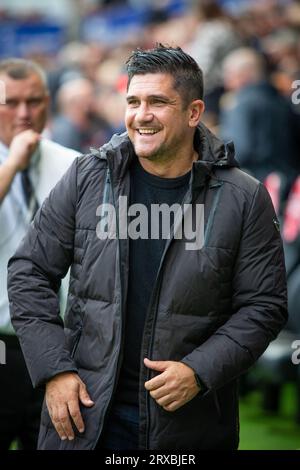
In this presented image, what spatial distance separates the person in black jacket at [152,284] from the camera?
3.81m

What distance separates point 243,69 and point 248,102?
0.37 metres

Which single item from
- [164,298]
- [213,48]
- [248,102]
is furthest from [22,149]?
[213,48]

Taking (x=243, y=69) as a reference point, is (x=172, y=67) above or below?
below

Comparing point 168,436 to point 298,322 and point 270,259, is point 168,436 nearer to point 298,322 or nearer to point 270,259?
point 270,259

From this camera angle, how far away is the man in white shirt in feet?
16.1

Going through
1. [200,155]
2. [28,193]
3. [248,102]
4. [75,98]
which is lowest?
[28,193]

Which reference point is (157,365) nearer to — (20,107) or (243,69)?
(20,107)

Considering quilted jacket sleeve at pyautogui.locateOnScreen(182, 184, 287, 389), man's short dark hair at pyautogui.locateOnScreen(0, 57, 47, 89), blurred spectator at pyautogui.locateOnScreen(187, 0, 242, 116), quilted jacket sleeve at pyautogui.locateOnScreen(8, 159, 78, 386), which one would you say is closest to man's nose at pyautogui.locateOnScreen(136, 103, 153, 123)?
quilted jacket sleeve at pyautogui.locateOnScreen(8, 159, 78, 386)

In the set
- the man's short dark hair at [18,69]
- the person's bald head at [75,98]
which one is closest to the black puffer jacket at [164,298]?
the man's short dark hair at [18,69]

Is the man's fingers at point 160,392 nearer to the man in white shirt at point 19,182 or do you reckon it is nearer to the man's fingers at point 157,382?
the man's fingers at point 157,382

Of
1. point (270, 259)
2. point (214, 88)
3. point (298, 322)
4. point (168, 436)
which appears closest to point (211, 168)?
point (270, 259)

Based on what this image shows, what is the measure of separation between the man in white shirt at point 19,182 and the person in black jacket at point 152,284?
0.91 meters

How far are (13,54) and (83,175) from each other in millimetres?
14738

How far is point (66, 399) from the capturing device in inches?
149
